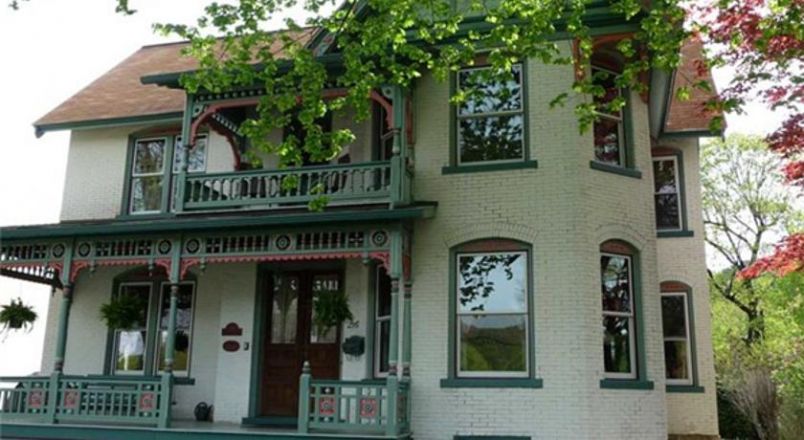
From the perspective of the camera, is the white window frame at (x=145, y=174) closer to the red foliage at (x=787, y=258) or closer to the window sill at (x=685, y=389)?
the window sill at (x=685, y=389)

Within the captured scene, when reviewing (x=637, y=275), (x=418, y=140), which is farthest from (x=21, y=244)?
(x=637, y=275)

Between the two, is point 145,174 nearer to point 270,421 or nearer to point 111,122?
point 111,122

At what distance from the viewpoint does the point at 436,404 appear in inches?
436

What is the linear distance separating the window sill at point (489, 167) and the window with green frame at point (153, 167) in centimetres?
582

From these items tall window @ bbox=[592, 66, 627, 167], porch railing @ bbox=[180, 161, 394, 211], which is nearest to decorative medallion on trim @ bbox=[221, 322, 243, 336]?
porch railing @ bbox=[180, 161, 394, 211]

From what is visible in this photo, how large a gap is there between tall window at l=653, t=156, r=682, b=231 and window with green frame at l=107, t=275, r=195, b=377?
401 inches

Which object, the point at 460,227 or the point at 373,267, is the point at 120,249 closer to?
the point at 373,267

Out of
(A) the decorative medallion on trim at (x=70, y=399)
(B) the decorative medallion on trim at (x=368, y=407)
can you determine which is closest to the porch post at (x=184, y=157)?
(A) the decorative medallion on trim at (x=70, y=399)

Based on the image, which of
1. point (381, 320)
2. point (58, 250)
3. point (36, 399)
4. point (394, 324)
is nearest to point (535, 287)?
point (394, 324)

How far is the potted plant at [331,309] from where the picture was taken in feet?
39.4

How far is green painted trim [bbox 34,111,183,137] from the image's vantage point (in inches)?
585

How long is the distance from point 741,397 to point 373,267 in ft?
31.5

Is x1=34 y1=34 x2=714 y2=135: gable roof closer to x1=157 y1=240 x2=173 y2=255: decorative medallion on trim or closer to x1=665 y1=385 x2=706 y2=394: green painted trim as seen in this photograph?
x1=157 y1=240 x2=173 y2=255: decorative medallion on trim

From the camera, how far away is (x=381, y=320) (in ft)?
40.4
